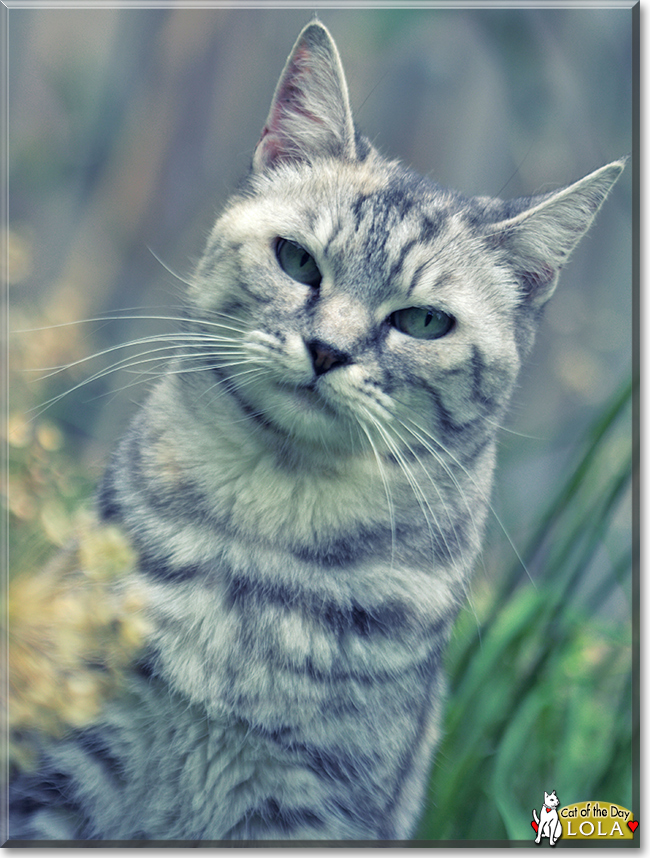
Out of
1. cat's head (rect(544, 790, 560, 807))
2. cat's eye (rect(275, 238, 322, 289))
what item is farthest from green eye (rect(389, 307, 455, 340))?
cat's head (rect(544, 790, 560, 807))

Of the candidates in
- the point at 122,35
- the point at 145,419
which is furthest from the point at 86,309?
the point at 122,35

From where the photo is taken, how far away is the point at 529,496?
134cm

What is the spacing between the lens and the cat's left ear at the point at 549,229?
907 millimetres

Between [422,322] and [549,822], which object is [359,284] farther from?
[549,822]

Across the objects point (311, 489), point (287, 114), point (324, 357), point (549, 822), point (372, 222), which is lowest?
point (549, 822)

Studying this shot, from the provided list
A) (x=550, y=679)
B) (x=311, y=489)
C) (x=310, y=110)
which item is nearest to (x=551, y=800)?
(x=550, y=679)

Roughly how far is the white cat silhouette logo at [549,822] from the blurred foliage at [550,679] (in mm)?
19

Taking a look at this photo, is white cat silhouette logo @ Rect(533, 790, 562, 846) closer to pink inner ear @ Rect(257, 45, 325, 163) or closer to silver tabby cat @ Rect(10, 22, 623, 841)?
silver tabby cat @ Rect(10, 22, 623, 841)

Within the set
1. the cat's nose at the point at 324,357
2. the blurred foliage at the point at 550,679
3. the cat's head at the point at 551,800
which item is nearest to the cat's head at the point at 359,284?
the cat's nose at the point at 324,357

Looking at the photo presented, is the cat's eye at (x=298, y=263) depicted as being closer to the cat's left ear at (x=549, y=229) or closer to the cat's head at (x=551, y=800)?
the cat's left ear at (x=549, y=229)

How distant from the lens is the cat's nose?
83 centimetres

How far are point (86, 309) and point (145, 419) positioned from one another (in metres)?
0.31

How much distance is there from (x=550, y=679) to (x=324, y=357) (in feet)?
2.51

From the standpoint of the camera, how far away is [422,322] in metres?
0.94
